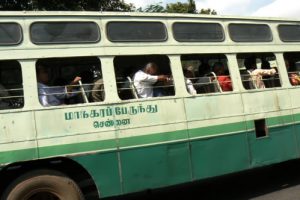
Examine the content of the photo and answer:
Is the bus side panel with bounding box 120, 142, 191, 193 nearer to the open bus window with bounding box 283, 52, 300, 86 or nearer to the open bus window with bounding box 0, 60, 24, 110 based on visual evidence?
the open bus window with bounding box 0, 60, 24, 110

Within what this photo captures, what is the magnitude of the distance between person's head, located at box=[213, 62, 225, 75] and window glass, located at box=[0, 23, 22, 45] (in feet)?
10.3

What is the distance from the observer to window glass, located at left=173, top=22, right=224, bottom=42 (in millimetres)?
7227

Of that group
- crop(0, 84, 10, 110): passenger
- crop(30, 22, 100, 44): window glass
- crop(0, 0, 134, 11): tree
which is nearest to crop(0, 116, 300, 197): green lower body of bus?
crop(0, 84, 10, 110): passenger

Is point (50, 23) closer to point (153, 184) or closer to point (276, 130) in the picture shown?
point (153, 184)

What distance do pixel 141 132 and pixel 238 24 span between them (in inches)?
104

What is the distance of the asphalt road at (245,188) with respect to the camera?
26.6ft

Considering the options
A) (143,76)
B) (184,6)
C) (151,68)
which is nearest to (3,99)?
(143,76)

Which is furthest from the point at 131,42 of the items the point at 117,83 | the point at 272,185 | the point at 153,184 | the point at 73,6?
the point at 73,6

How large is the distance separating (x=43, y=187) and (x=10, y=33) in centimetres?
189

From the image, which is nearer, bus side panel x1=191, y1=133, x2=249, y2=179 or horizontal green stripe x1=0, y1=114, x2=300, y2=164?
horizontal green stripe x1=0, y1=114, x2=300, y2=164

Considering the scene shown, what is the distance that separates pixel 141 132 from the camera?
656 centimetres

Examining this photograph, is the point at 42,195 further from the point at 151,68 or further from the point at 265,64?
the point at 265,64

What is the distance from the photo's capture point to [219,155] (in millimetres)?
7238

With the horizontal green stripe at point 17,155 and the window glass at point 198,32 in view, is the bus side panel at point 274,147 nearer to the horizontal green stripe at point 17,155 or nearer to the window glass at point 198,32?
the window glass at point 198,32
